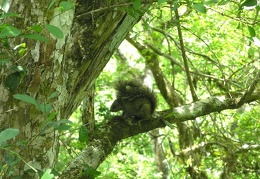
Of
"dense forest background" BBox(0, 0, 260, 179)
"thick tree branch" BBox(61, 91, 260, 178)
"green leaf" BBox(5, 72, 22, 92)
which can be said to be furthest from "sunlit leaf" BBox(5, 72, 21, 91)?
"thick tree branch" BBox(61, 91, 260, 178)

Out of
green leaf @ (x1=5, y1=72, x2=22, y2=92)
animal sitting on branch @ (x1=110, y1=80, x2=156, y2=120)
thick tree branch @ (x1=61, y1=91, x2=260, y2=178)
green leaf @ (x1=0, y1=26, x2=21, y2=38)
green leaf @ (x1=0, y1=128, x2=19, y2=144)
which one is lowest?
green leaf @ (x1=0, y1=128, x2=19, y2=144)

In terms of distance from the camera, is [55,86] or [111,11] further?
[111,11]

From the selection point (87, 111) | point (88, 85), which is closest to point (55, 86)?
point (88, 85)

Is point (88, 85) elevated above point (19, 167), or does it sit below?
above

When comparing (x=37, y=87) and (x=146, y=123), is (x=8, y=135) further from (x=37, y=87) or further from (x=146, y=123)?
(x=146, y=123)

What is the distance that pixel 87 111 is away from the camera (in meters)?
3.54

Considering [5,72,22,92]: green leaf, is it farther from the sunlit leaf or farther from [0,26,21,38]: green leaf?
[0,26,21,38]: green leaf

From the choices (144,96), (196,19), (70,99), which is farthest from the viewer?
(196,19)

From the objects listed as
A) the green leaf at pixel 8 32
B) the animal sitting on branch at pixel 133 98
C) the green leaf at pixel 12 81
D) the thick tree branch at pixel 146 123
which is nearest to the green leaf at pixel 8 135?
the green leaf at pixel 8 32

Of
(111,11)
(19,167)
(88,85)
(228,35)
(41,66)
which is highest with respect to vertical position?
(228,35)

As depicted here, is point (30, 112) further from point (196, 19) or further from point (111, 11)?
point (196, 19)

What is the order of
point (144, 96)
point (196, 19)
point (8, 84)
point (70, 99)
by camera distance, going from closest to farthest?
point (8, 84) → point (70, 99) → point (144, 96) → point (196, 19)

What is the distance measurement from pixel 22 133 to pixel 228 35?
13.8 ft

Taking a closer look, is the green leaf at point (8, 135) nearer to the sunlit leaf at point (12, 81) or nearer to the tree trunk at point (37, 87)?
the tree trunk at point (37, 87)
